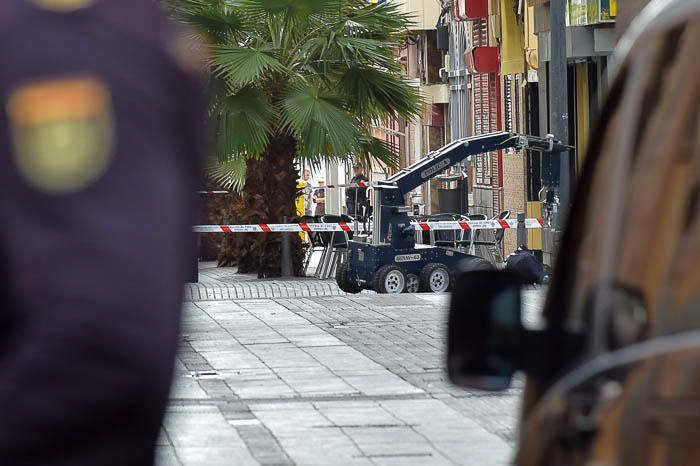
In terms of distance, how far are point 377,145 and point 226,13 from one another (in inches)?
115

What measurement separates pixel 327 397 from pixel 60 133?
31.9 feet

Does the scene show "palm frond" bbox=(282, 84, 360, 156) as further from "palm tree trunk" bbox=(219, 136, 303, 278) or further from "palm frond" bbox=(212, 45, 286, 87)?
"palm tree trunk" bbox=(219, 136, 303, 278)

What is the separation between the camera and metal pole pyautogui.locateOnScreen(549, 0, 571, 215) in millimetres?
21469

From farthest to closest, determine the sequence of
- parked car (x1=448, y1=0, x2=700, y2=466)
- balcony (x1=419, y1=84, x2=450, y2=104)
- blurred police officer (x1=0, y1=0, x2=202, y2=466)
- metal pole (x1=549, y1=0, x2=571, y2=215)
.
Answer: balcony (x1=419, y1=84, x2=450, y2=104) < metal pole (x1=549, y1=0, x2=571, y2=215) < parked car (x1=448, y1=0, x2=700, y2=466) < blurred police officer (x1=0, y1=0, x2=202, y2=466)

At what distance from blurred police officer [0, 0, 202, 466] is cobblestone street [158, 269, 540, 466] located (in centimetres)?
469

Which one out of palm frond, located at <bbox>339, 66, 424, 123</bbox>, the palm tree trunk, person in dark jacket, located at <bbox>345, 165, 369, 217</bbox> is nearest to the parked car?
palm frond, located at <bbox>339, 66, 424, 123</bbox>

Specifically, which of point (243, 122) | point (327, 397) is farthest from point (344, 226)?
point (327, 397)

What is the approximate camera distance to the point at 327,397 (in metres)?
10.8

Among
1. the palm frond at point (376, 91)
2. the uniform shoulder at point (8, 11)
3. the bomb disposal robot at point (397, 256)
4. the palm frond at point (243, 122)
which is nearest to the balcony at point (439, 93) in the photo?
the palm frond at point (376, 91)

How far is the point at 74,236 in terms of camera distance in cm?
116

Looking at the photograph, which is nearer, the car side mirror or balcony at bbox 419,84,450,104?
the car side mirror

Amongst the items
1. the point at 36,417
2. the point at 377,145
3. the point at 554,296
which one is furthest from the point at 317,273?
the point at 36,417

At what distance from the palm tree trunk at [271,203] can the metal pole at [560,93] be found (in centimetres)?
420

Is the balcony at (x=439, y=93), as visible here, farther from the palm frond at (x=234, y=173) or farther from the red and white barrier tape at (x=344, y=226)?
the palm frond at (x=234, y=173)
